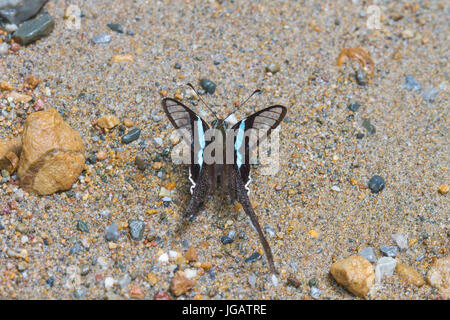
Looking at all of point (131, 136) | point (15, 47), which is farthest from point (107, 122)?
point (15, 47)

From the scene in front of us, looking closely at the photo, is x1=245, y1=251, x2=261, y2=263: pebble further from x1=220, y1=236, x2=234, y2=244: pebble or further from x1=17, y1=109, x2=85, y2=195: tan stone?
x1=17, y1=109, x2=85, y2=195: tan stone

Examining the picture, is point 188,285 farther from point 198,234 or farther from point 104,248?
point 104,248

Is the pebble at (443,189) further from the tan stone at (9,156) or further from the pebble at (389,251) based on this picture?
the tan stone at (9,156)

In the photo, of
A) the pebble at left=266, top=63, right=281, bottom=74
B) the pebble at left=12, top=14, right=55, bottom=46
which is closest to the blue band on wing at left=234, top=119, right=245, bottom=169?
the pebble at left=266, top=63, right=281, bottom=74

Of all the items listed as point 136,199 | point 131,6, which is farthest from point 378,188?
point 131,6

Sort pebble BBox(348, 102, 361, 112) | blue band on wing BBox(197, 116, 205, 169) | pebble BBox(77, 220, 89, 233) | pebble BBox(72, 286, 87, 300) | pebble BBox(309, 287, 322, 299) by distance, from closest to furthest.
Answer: pebble BBox(72, 286, 87, 300) → pebble BBox(309, 287, 322, 299) → pebble BBox(77, 220, 89, 233) → blue band on wing BBox(197, 116, 205, 169) → pebble BBox(348, 102, 361, 112)

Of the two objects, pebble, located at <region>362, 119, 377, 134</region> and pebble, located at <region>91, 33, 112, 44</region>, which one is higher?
pebble, located at <region>91, 33, 112, 44</region>

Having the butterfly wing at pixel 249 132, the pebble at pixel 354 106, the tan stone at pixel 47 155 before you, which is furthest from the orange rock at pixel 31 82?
the pebble at pixel 354 106
